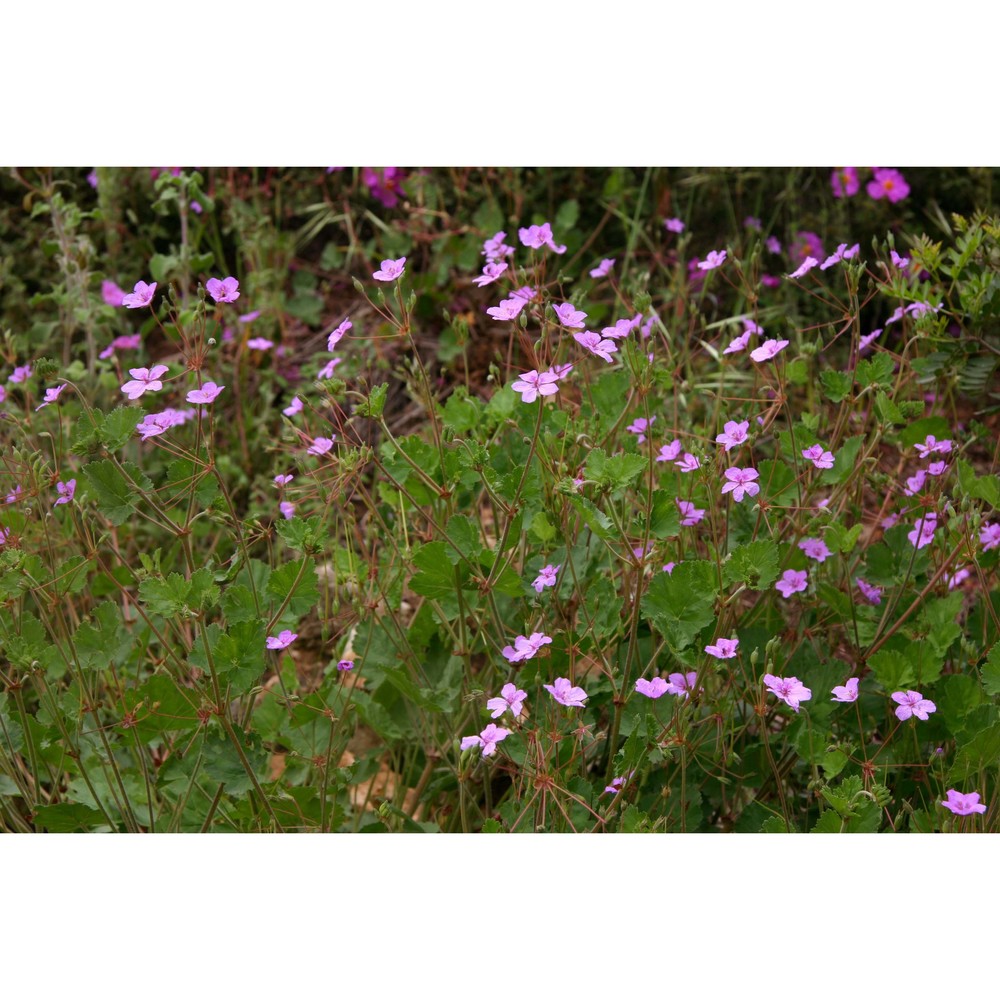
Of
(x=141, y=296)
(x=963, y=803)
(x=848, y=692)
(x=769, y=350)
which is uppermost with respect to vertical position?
(x=141, y=296)

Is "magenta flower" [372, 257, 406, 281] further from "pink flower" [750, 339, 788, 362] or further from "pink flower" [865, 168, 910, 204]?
"pink flower" [865, 168, 910, 204]

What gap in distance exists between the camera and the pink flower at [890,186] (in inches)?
132

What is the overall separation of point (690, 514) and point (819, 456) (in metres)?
0.22

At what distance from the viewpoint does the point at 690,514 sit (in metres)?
1.91

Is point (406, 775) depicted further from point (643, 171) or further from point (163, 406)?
point (643, 171)

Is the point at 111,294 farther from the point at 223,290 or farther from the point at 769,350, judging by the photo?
the point at 769,350

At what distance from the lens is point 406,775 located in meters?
2.10

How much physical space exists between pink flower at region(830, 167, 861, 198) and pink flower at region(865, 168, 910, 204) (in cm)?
5

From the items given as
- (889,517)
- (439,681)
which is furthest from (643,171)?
(439,681)

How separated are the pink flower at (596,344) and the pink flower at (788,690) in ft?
1.61

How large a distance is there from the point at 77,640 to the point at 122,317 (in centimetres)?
173

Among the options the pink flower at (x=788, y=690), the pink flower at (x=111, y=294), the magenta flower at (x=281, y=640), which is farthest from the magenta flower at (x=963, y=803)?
the pink flower at (x=111, y=294)

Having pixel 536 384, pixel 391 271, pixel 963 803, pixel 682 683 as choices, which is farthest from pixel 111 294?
pixel 963 803

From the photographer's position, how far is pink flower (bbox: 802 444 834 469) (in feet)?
6.04
